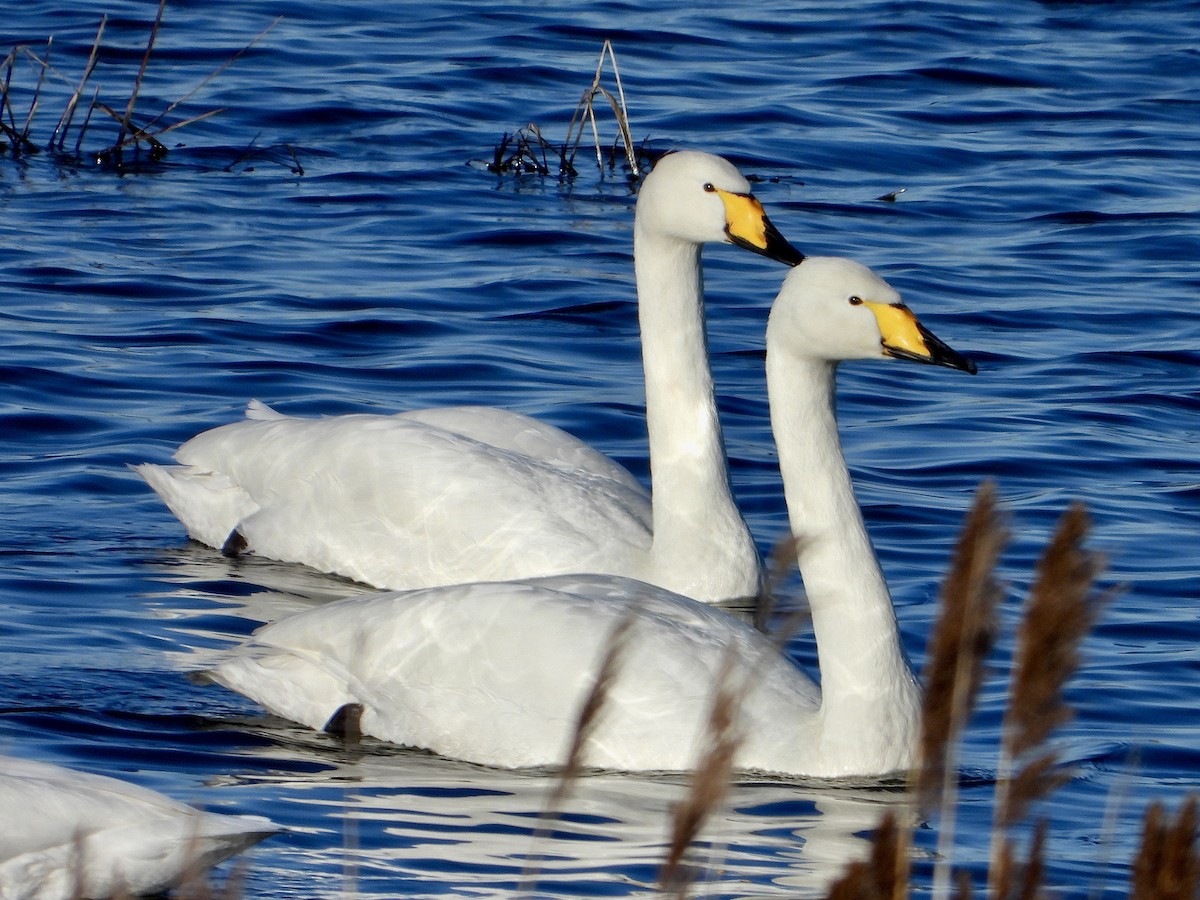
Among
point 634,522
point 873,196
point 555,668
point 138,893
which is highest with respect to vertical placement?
point 873,196

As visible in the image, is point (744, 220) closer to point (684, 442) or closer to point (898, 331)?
point (684, 442)

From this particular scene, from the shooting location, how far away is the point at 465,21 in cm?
1911

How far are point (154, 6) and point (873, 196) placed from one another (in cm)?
720

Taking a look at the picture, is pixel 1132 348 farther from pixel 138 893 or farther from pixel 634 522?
pixel 138 893

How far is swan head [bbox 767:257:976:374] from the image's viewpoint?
6211mm

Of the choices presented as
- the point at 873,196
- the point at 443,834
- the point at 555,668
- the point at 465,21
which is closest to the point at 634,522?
the point at 555,668

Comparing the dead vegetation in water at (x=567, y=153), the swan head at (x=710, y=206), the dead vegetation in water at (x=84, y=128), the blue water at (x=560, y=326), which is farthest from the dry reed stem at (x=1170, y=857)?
the dead vegetation in water at (x=84, y=128)

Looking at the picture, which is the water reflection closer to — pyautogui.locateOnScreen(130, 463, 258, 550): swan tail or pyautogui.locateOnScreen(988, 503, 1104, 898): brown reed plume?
pyautogui.locateOnScreen(988, 503, 1104, 898): brown reed plume

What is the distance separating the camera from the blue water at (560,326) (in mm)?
5953

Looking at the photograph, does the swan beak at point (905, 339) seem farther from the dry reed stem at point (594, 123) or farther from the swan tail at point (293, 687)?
the dry reed stem at point (594, 123)

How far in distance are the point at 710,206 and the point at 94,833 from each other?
166 inches

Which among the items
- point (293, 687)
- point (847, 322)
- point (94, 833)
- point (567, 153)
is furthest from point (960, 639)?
point (567, 153)

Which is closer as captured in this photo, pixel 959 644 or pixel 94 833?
pixel 959 644

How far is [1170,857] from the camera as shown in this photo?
8.97ft
